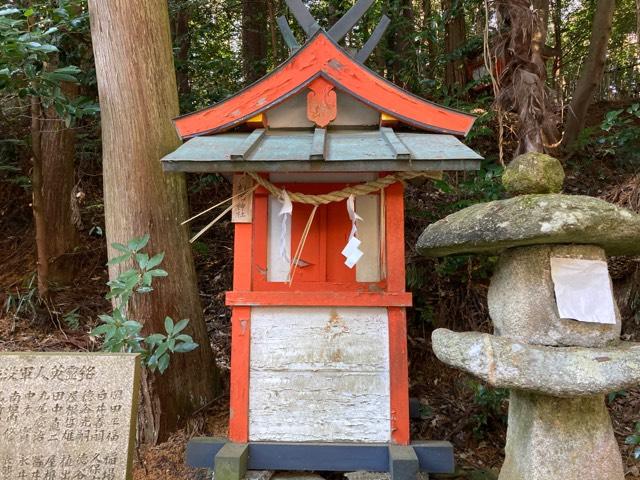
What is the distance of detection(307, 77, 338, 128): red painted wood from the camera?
298 cm

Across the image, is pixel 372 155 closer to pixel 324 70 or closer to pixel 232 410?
pixel 324 70

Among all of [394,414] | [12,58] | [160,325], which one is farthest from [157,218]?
[394,414]

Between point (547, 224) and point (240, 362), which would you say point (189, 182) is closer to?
point (240, 362)

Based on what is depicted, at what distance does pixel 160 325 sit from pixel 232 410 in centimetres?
112

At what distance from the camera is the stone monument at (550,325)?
198 cm

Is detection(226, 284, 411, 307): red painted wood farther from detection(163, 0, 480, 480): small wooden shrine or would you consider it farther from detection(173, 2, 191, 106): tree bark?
detection(173, 2, 191, 106): tree bark

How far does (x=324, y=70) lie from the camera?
2926 mm

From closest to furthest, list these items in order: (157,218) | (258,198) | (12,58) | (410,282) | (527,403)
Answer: (527,403) → (258,198) → (12,58) → (157,218) → (410,282)

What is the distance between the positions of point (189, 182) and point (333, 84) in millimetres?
4567

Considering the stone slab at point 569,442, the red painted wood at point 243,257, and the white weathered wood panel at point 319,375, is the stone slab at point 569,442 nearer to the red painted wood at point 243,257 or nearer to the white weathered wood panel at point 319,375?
the white weathered wood panel at point 319,375

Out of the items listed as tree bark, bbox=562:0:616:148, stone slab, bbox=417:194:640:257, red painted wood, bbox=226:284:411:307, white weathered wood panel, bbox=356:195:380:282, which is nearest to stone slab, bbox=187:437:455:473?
red painted wood, bbox=226:284:411:307

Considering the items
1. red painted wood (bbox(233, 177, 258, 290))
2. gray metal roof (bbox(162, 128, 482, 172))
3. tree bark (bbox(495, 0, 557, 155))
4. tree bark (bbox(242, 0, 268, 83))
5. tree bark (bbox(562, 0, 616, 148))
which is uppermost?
tree bark (bbox(242, 0, 268, 83))

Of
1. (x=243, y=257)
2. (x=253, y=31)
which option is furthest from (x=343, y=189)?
(x=253, y=31)

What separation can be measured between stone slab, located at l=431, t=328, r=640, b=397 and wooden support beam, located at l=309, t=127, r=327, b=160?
4.19 ft
